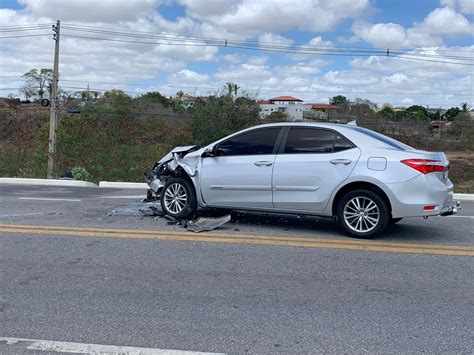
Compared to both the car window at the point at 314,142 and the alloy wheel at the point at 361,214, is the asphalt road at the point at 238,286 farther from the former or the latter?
the car window at the point at 314,142

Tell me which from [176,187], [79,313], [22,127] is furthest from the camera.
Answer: [22,127]

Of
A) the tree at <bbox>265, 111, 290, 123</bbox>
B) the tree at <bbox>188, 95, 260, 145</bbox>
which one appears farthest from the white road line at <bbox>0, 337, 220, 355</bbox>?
the tree at <bbox>265, 111, 290, 123</bbox>

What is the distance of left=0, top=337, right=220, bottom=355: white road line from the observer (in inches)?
135

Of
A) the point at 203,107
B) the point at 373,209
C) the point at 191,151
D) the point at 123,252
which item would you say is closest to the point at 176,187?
the point at 191,151

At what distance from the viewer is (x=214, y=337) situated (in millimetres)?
3691

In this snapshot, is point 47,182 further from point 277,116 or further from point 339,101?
point 339,101

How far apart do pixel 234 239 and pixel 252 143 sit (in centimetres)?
159

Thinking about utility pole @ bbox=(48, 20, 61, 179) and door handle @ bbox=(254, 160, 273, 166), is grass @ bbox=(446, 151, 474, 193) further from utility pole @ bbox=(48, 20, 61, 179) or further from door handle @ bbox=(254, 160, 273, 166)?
utility pole @ bbox=(48, 20, 61, 179)

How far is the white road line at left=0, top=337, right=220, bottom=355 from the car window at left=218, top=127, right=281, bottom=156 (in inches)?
172

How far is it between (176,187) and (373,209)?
10.2 ft

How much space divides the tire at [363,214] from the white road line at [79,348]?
157 inches

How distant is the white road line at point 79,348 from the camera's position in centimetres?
343

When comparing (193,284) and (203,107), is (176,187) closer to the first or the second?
(193,284)

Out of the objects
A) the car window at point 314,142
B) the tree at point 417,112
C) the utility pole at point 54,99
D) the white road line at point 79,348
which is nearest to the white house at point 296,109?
the tree at point 417,112
